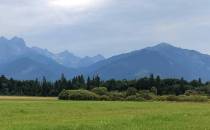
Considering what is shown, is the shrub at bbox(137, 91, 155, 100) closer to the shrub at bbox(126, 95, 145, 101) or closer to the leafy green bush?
the shrub at bbox(126, 95, 145, 101)

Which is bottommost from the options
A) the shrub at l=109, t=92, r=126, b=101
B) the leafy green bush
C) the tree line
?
the leafy green bush

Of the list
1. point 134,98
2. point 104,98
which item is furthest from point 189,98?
point 104,98

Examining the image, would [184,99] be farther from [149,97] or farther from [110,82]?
[110,82]

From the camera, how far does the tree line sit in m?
144

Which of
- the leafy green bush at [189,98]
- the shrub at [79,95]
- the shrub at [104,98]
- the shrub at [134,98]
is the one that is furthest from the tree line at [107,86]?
the shrub at [79,95]

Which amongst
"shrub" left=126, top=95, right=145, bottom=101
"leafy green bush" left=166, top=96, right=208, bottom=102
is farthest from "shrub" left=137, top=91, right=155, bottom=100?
"leafy green bush" left=166, top=96, right=208, bottom=102

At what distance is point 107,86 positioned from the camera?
5901 inches

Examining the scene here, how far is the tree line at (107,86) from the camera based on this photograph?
144 metres

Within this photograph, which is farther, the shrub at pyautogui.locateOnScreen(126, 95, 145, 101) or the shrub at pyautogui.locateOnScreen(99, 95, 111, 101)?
the shrub at pyautogui.locateOnScreen(126, 95, 145, 101)

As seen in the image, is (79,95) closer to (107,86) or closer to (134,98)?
(134,98)

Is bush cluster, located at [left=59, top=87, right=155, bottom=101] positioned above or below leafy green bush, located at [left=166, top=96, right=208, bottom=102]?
above

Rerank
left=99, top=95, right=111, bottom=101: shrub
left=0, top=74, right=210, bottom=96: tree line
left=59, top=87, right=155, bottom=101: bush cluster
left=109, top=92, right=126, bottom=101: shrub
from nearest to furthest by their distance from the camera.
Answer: left=59, top=87, right=155, bottom=101: bush cluster < left=99, top=95, right=111, bottom=101: shrub < left=109, top=92, right=126, bottom=101: shrub < left=0, top=74, right=210, bottom=96: tree line

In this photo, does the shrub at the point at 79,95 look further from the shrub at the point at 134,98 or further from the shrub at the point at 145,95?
the shrub at the point at 145,95

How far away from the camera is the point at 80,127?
29.5 meters
